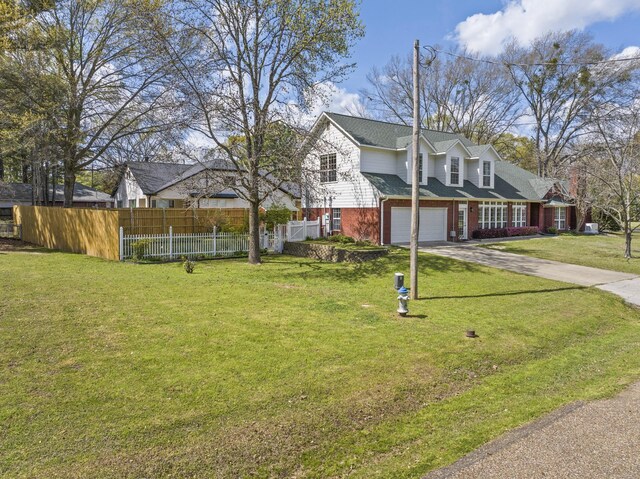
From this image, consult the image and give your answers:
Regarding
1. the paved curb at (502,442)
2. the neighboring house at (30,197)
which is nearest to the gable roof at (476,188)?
the paved curb at (502,442)

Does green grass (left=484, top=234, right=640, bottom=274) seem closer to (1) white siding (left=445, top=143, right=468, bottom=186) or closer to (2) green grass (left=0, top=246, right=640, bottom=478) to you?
(1) white siding (left=445, top=143, right=468, bottom=186)

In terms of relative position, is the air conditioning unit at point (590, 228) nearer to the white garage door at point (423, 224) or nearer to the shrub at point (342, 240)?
the white garage door at point (423, 224)

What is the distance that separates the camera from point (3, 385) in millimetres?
4762

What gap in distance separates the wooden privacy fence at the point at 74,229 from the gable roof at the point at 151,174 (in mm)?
6956

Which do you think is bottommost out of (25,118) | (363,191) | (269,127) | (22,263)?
(22,263)

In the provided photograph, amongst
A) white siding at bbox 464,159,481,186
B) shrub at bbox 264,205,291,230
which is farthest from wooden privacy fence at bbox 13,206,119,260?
white siding at bbox 464,159,481,186

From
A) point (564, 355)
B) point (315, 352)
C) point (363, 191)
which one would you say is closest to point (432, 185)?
point (363, 191)

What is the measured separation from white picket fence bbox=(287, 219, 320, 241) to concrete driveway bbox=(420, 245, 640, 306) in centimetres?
564

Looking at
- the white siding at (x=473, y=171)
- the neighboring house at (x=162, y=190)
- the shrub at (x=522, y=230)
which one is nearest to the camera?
the white siding at (x=473, y=171)

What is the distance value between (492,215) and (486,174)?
109 inches

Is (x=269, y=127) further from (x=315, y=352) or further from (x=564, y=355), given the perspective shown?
(x=564, y=355)

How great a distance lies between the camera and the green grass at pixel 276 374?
3715mm

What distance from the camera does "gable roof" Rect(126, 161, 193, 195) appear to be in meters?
28.1

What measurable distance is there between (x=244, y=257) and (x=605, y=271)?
14134mm
